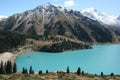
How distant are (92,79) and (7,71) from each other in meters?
40.3

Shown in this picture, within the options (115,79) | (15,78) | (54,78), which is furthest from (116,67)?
(15,78)

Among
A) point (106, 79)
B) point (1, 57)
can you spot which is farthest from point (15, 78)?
point (1, 57)

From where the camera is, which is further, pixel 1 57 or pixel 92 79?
pixel 1 57

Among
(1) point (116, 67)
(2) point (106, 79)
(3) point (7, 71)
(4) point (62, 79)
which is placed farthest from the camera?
(1) point (116, 67)

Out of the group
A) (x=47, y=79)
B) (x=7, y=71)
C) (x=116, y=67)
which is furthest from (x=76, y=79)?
(x=116, y=67)

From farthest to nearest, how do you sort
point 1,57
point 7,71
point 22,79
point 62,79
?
point 1,57 → point 7,71 → point 62,79 → point 22,79

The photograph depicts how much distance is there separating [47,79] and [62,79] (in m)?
4.89

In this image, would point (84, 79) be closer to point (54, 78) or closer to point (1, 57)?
point (54, 78)

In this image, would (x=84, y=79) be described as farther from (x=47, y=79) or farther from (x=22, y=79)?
(x=22, y=79)

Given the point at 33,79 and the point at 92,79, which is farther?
the point at 92,79

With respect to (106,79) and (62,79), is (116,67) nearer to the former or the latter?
(106,79)

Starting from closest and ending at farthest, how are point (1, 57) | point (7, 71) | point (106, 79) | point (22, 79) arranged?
point (22, 79) → point (106, 79) → point (7, 71) → point (1, 57)

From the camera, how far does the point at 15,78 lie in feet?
268

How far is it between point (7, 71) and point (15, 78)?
3035cm
